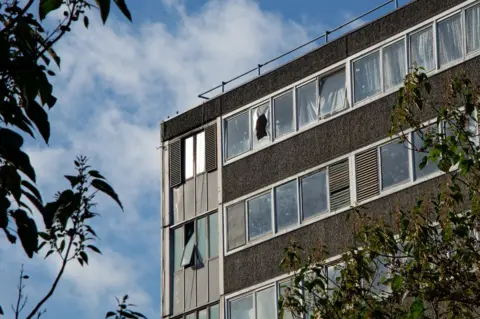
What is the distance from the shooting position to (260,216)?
34.7 m

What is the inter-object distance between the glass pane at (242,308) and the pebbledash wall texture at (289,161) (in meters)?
0.04

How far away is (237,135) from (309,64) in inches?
135

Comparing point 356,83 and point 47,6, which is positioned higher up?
point 356,83

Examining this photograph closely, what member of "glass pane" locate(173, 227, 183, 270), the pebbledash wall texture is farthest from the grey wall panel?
"glass pane" locate(173, 227, 183, 270)

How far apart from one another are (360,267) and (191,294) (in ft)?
68.1

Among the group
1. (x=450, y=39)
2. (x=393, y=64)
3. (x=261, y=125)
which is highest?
(x=261, y=125)

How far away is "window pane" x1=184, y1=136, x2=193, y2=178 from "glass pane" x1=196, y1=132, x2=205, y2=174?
29 centimetres

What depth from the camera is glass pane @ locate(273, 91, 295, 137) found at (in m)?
34.9

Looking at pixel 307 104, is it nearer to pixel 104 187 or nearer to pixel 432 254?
pixel 432 254

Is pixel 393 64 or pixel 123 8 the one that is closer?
pixel 123 8

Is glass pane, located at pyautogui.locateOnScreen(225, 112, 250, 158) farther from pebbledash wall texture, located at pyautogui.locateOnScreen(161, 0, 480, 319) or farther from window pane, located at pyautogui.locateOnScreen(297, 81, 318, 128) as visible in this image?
window pane, located at pyautogui.locateOnScreen(297, 81, 318, 128)

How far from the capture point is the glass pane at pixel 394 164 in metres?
31.0

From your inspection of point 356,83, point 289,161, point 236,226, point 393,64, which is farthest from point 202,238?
point 393,64

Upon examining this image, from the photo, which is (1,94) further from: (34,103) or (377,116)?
(377,116)
